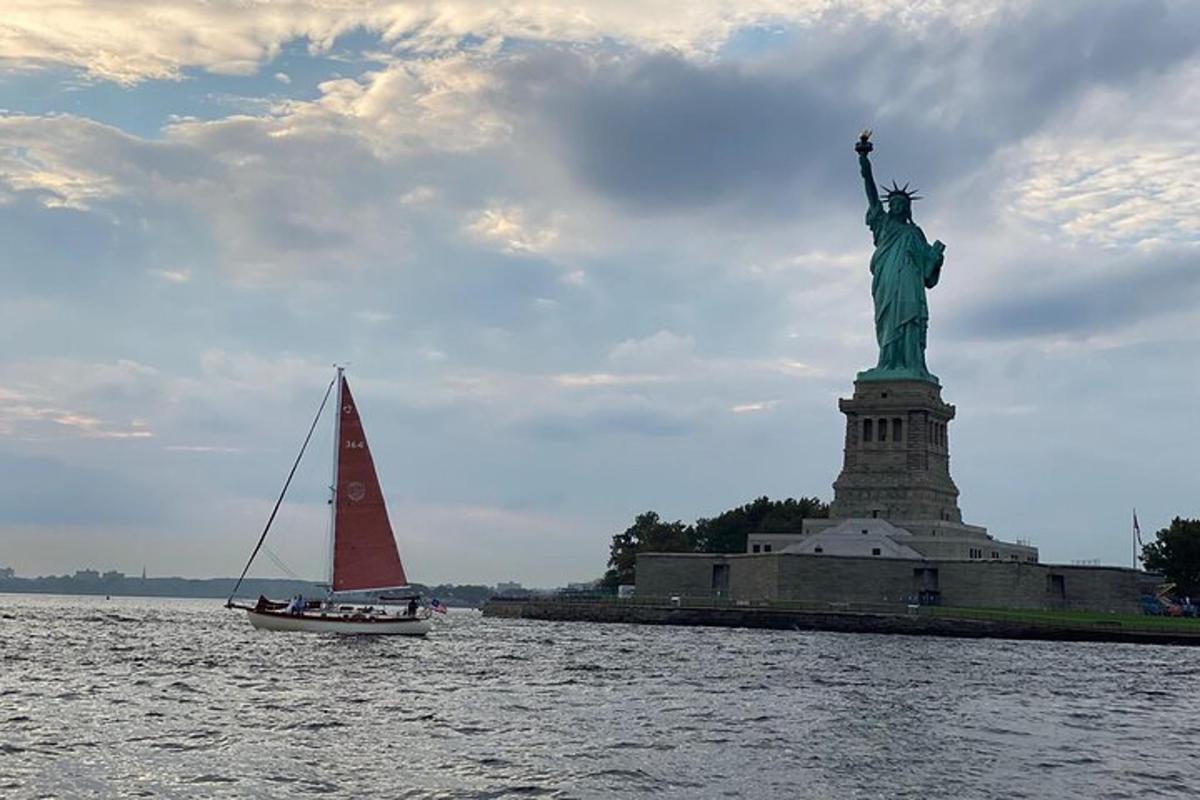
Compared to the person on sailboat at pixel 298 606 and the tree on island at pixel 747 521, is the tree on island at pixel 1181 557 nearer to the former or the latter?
the tree on island at pixel 747 521

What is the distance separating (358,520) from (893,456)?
6365cm

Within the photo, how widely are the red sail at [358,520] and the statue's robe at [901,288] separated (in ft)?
216

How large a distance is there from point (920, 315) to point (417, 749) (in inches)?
4307

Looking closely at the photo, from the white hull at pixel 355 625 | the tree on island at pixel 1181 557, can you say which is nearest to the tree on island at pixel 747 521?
the tree on island at pixel 1181 557

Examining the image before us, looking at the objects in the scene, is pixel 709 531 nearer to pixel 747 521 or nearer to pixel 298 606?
pixel 747 521

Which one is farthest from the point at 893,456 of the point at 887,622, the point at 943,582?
the point at 887,622

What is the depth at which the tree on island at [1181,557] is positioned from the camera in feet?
443

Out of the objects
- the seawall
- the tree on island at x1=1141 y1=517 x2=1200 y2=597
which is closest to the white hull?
the seawall

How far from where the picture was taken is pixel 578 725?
131ft

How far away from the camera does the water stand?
98.5 ft

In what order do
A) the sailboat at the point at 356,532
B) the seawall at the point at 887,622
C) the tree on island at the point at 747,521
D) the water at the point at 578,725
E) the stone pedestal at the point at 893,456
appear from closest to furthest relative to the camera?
1. the water at the point at 578,725
2. the sailboat at the point at 356,532
3. the seawall at the point at 887,622
4. the stone pedestal at the point at 893,456
5. the tree on island at the point at 747,521

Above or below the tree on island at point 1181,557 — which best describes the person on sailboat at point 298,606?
below

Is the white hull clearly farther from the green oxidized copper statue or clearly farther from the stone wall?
the green oxidized copper statue

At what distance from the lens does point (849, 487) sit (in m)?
133
